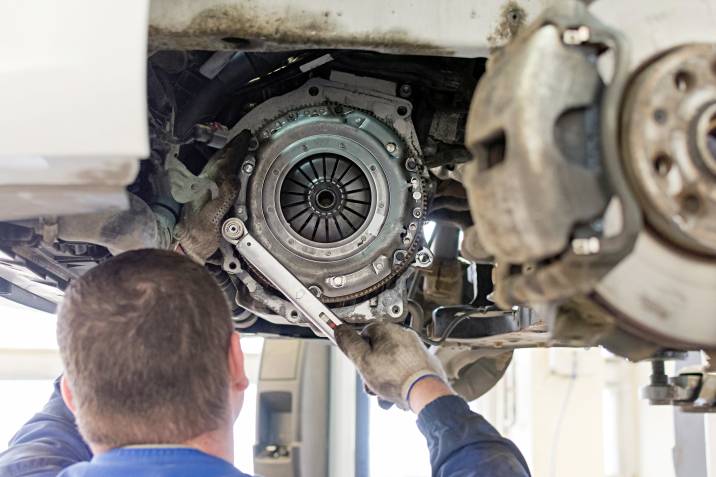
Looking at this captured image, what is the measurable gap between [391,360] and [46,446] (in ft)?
1.67

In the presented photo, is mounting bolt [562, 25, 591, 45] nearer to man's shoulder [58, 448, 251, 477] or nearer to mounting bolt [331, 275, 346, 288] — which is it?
man's shoulder [58, 448, 251, 477]

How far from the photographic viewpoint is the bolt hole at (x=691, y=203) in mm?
638

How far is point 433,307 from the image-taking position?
1.60 metres

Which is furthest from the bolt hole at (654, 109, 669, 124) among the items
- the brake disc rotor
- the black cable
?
the black cable

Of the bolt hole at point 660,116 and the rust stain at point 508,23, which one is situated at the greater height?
the rust stain at point 508,23

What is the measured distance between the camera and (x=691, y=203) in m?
0.64

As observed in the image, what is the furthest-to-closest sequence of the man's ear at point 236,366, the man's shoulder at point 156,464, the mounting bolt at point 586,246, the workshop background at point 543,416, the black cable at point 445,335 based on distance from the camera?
the workshop background at point 543,416 < the black cable at point 445,335 < the man's ear at point 236,366 < the man's shoulder at point 156,464 < the mounting bolt at point 586,246

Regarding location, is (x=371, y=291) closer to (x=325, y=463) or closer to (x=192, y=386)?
(x=192, y=386)

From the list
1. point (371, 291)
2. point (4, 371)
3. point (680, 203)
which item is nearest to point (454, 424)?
point (371, 291)

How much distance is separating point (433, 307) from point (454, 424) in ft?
1.94

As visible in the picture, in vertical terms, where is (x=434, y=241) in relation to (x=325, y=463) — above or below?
above

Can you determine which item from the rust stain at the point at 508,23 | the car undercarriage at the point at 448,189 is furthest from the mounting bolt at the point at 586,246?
the rust stain at the point at 508,23

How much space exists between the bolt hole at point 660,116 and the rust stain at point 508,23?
300 mm

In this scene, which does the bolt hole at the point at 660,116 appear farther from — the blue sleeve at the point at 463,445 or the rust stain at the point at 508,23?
the blue sleeve at the point at 463,445
